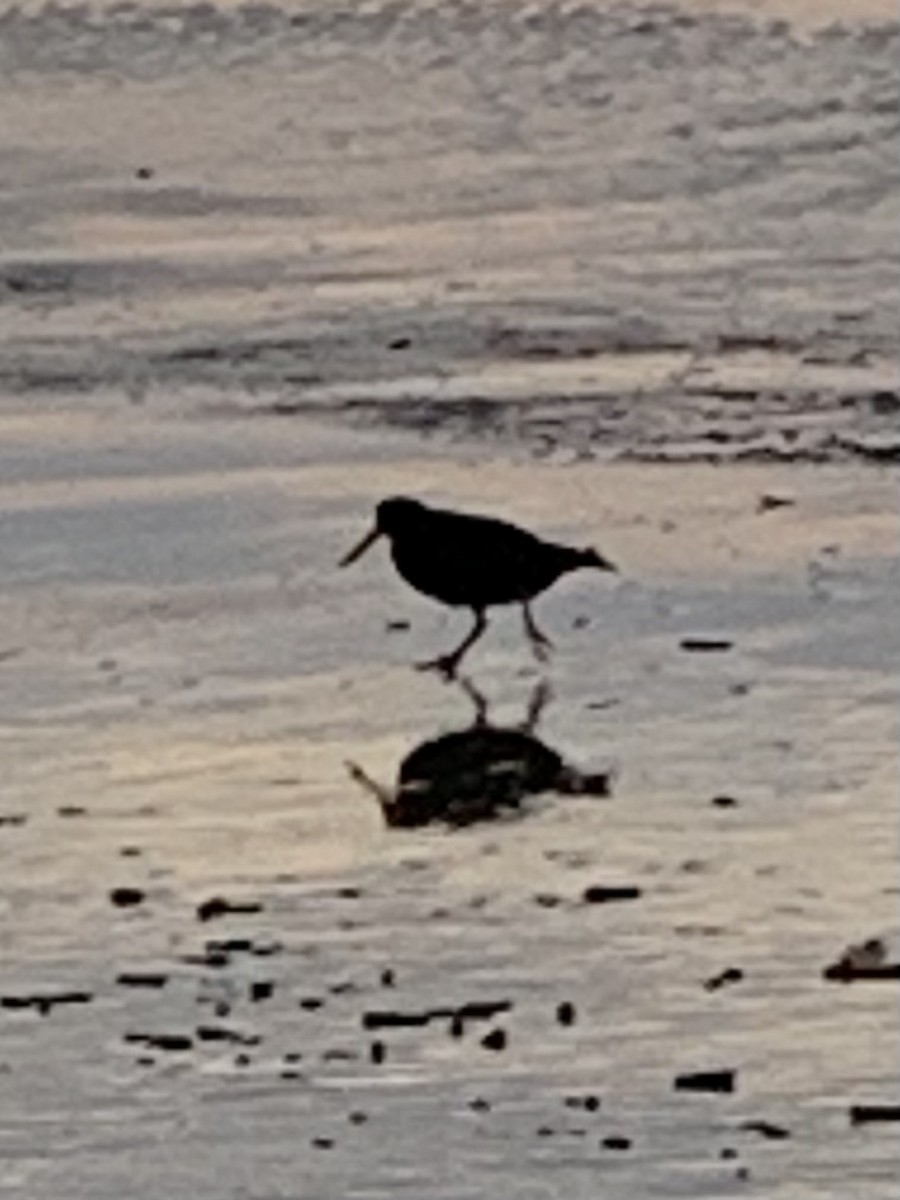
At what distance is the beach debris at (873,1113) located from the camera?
5590 millimetres

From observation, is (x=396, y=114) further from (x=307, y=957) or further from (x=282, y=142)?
(x=307, y=957)

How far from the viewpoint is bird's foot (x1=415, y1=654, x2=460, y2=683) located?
27.2 feet

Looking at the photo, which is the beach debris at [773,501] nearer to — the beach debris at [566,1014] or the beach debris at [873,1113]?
the beach debris at [566,1014]

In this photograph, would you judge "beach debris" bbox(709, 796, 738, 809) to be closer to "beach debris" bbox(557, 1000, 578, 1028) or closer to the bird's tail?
"beach debris" bbox(557, 1000, 578, 1028)

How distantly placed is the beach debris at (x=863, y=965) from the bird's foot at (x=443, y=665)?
79.7 inches

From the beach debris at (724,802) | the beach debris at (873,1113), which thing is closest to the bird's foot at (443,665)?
the beach debris at (724,802)

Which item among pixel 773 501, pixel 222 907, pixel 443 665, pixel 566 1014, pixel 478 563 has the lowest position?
pixel 773 501

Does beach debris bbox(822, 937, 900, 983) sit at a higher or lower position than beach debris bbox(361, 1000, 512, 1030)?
higher

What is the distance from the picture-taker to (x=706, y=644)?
838 centimetres

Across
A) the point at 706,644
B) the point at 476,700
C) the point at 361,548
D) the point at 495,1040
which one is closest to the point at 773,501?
the point at 361,548

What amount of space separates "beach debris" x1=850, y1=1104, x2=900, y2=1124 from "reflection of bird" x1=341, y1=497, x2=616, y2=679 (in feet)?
9.56

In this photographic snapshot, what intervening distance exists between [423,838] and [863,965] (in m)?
1.01

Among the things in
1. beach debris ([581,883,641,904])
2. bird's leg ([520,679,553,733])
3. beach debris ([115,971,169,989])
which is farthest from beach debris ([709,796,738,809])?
beach debris ([115,971,169,989])

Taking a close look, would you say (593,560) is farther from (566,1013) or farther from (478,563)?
(566,1013)
